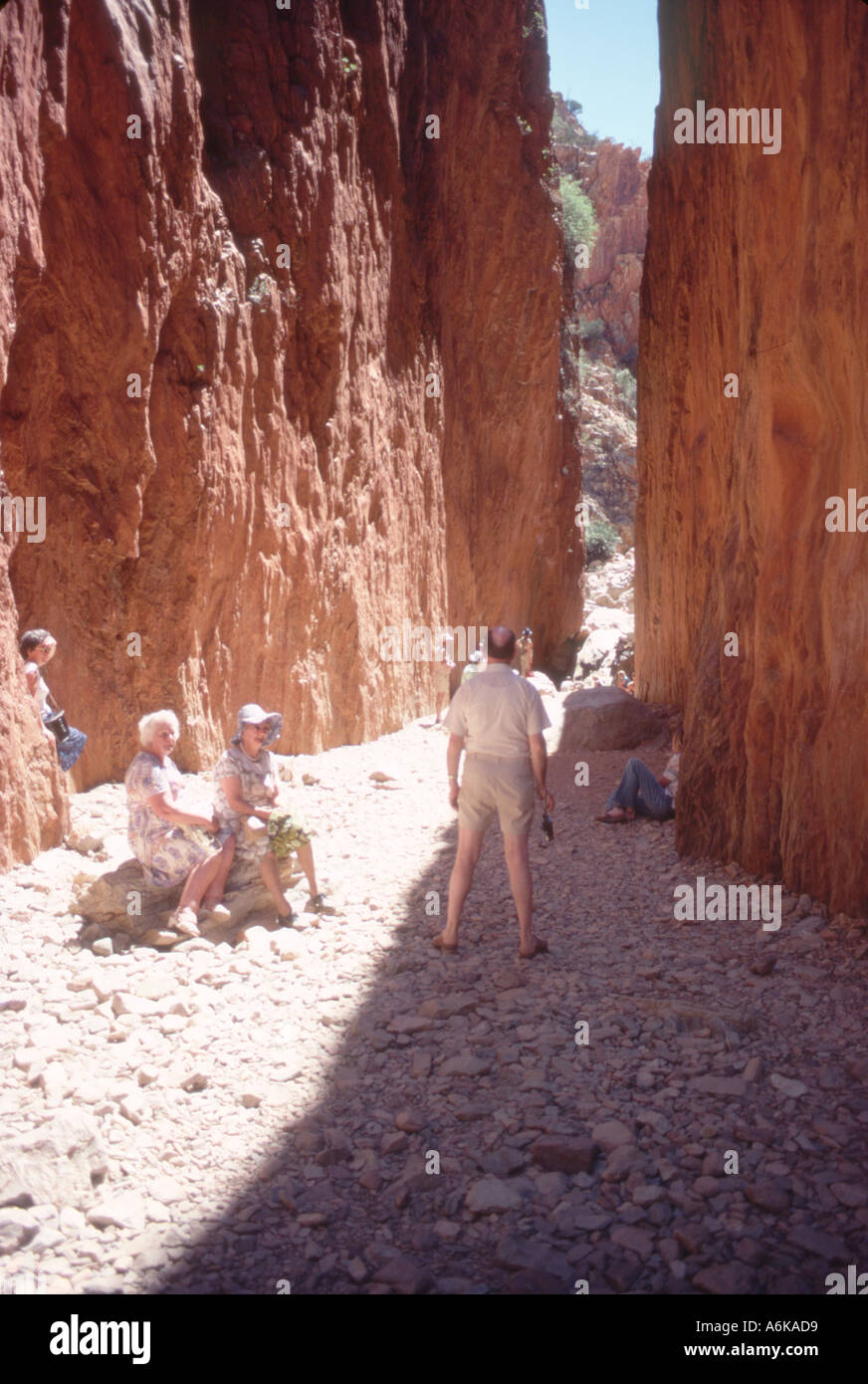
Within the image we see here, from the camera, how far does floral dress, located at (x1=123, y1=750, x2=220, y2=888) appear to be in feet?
19.5

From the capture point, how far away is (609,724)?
1234cm

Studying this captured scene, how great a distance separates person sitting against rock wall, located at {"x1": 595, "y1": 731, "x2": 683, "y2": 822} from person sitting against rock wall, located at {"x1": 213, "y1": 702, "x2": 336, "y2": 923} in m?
3.39

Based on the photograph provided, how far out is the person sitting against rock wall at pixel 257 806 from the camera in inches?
245

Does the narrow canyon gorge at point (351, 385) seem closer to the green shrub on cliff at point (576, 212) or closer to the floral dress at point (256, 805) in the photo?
the floral dress at point (256, 805)

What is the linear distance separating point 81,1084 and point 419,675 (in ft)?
40.1

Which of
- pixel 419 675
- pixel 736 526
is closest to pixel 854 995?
pixel 736 526

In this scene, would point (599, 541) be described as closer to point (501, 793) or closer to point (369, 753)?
point (369, 753)

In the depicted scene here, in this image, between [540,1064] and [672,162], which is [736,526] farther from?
[672,162]

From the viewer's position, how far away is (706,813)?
7324 millimetres

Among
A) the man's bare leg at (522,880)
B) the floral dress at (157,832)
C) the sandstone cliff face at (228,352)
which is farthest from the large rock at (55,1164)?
the sandstone cliff face at (228,352)

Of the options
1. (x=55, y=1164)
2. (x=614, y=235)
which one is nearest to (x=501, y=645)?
(x=55, y=1164)

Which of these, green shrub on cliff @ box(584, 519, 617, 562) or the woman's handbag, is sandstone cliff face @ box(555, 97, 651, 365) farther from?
the woman's handbag

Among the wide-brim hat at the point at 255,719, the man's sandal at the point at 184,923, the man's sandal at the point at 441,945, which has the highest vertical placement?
the wide-brim hat at the point at 255,719
